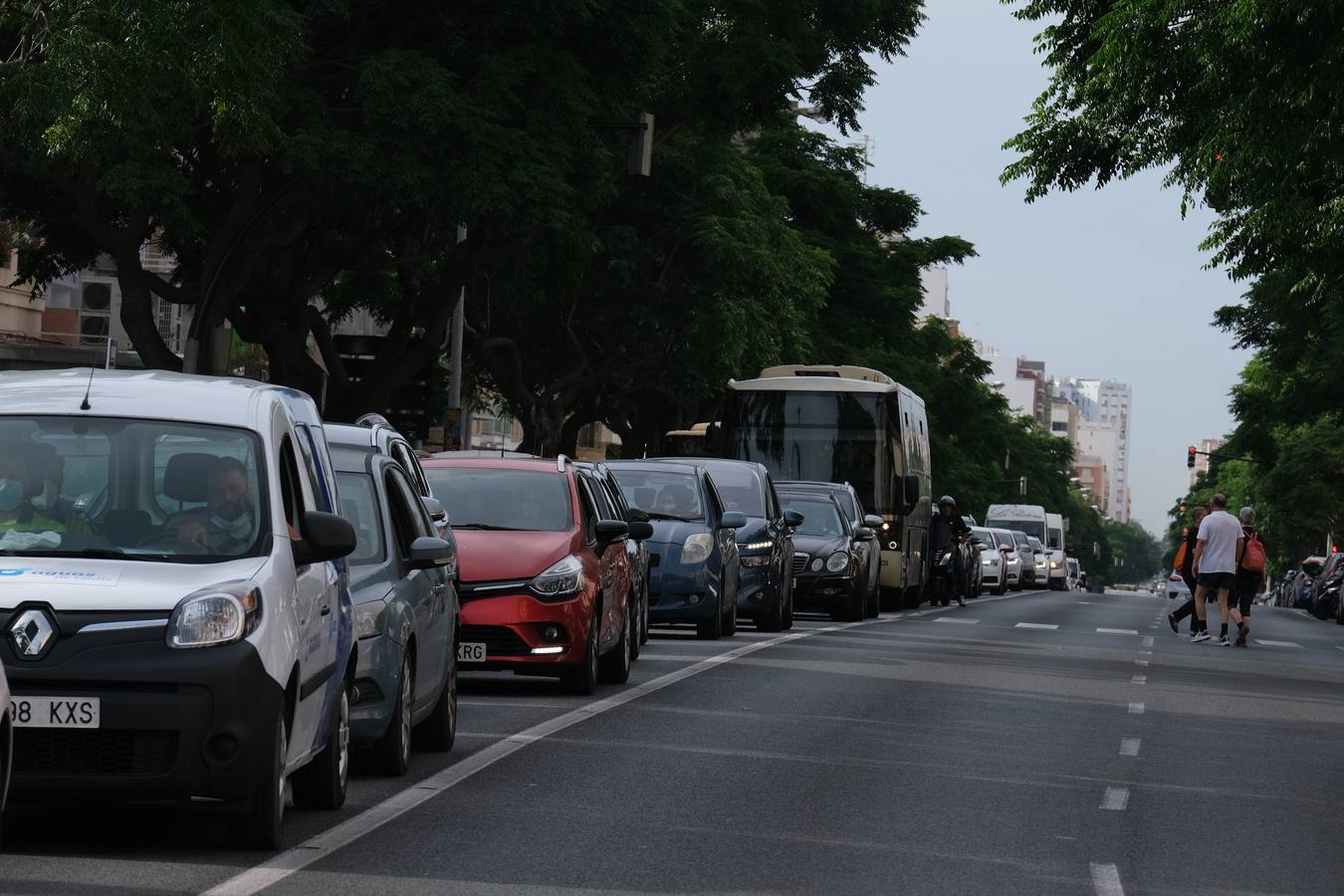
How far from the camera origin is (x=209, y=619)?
839 centimetres

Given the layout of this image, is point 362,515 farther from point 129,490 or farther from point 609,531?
point 609,531

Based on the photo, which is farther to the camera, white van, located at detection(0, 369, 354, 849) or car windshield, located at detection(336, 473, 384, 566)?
car windshield, located at detection(336, 473, 384, 566)

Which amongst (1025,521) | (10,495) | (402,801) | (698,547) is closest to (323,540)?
(10,495)

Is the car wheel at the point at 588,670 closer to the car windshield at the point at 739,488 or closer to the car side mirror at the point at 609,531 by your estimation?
the car side mirror at the point at 609,531

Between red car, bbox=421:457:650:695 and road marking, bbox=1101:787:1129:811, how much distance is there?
4.64 meters

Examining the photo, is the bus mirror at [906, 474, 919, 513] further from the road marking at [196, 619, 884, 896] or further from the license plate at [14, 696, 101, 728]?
the license plate at [14, 696, 101, 728]

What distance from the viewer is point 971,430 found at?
244ft

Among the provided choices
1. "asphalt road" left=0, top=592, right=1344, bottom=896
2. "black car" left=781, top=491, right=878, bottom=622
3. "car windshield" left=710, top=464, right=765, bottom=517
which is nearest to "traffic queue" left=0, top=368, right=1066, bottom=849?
"asphalt road" left=0, top=592, right=1344, bottom=896

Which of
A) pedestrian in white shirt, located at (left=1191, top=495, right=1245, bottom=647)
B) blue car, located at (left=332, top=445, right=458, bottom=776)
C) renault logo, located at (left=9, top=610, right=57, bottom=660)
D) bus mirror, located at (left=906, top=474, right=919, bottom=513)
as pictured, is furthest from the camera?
bus mirror, located at (left=906, top=474, right=919, bottom=513)

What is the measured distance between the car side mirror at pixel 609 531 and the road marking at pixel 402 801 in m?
1.06

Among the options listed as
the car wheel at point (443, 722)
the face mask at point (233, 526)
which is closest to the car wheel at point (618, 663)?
the car wheel at point (443, 722)

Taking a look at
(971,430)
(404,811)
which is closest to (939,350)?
(971,430)

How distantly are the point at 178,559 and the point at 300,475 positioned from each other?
0.98 metres

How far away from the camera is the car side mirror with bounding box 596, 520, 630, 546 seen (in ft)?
55.0
